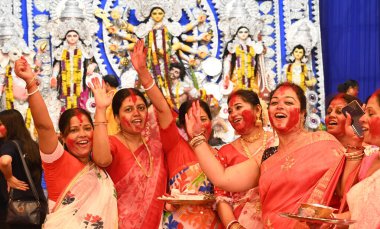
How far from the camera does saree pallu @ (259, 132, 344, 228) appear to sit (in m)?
3.53

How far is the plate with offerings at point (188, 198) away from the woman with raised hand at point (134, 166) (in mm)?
192

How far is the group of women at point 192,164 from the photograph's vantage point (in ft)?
11.5

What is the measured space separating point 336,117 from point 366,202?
1.15 m

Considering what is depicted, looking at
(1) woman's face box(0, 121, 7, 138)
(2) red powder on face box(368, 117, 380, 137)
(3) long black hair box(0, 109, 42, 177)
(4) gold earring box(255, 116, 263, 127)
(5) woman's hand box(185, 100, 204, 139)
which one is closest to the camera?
(2) red powder on face box(368, 117, 380, 137)

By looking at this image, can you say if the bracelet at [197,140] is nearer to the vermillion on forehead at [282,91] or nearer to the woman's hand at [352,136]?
the vermillion on forehead at [282,91]

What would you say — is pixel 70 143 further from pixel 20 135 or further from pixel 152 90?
pixel 20 135

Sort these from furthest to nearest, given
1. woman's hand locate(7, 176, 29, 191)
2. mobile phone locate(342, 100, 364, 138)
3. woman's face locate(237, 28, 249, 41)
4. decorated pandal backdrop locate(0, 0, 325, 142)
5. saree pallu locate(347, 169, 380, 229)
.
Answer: woman's face locate(237, 28, 249, 41) < decorated pandal backdrop locate(0, 0, 325, 142) < woman's hand locate(7, 176, 29, 191) < mobile phone locate(342, 100, 364, 138) < saree pallu locate(347, 169, 380, 229)

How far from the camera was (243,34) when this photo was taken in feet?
28.8

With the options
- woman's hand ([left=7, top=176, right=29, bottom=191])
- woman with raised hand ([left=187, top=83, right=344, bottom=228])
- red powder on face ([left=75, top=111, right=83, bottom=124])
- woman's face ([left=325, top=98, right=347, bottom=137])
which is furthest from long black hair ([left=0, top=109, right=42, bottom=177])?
woman's face ([left=325, top=98, right=347, bottom=137])

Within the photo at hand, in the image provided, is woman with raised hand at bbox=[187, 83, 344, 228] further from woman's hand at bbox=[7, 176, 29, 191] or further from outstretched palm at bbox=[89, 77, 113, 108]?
woman's hand at bbox=[7, 176, 29, 191]

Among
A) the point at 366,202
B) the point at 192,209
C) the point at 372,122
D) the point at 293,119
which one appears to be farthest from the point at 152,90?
the point at 366,202

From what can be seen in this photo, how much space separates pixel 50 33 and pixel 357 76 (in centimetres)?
358

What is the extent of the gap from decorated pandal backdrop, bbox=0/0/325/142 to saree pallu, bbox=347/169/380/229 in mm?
5188

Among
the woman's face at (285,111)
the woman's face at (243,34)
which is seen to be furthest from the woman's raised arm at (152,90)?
the woman's face at (243,34)
